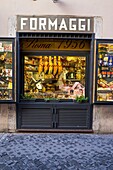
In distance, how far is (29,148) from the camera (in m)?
6.11

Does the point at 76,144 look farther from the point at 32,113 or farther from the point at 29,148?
the point at 32,113

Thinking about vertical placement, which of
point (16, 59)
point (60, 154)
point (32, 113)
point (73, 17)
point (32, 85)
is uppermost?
point (73, 17)

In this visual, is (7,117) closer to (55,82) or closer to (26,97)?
(26,97)

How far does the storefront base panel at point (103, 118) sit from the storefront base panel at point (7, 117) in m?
2.11

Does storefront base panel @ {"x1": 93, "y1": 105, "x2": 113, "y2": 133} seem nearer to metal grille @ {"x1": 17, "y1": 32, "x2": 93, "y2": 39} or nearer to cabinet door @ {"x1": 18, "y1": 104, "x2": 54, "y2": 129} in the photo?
cabinet door @ {"x1": 18, "y1": 104, "x2": 54, "y2": 129}

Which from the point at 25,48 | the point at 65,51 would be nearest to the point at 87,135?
the point at 65,51

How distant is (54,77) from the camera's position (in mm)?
7742

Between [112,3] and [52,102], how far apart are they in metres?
2.98

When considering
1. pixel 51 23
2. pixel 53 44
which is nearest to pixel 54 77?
pixel 53 44

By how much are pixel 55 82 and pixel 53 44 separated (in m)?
1.02

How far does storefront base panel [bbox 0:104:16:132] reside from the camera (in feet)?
24.2

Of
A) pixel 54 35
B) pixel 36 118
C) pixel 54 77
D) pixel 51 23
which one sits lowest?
pixel 36 118

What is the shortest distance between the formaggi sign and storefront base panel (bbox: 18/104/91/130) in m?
1.98

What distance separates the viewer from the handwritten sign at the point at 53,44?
7.55 m
